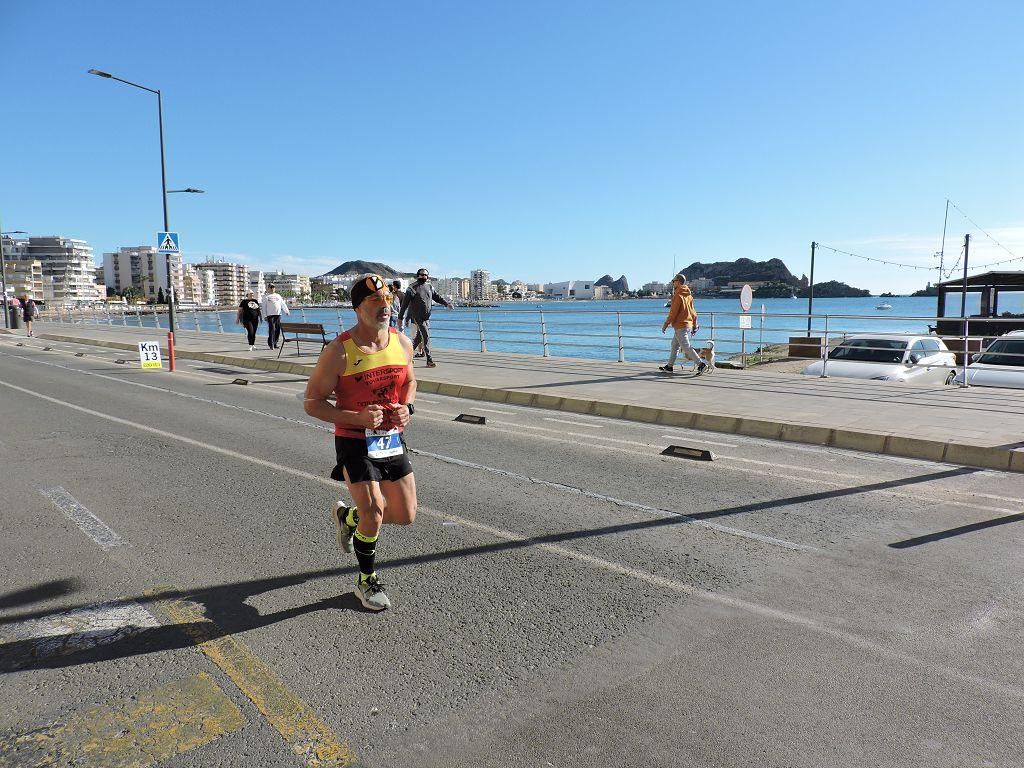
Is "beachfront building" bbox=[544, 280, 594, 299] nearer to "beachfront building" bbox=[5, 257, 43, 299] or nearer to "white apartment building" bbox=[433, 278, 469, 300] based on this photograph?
"white apartment building" bbox=[433, 278, 469, 300]

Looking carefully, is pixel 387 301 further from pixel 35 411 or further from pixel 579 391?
pixel 35 411

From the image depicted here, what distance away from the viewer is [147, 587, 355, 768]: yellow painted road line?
8.97 feet

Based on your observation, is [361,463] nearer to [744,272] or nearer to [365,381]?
[365,381]

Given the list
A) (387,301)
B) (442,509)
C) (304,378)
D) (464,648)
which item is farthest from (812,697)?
(304,378)

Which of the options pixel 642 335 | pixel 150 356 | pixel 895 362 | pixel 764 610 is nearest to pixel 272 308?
pixel 150 356

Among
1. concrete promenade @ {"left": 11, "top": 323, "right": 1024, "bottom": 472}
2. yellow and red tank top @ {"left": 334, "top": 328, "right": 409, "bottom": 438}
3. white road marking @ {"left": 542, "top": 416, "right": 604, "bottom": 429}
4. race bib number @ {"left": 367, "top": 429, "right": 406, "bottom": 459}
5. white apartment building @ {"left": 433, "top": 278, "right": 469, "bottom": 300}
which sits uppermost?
white apartment building @ {"left": 433, "top": 278, "right": 469, "bottom": 300}

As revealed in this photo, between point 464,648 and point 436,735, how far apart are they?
28.2 inches

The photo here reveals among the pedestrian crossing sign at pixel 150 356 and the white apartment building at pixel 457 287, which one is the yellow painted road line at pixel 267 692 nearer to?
the pedestrian crossing sign at pixel 150 356

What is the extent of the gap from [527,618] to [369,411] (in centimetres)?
137

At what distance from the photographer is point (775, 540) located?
5129mm

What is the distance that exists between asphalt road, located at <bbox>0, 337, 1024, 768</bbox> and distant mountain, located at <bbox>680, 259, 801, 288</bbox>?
135 metres

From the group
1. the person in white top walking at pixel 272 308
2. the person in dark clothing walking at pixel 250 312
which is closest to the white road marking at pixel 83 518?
the person in white top walking at pixel 272 308

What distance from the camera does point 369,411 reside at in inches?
150

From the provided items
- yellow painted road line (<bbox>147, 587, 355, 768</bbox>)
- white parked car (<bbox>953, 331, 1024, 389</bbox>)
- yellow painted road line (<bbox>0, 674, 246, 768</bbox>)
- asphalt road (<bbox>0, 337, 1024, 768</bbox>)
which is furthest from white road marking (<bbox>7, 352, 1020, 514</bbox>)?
white parked car (<bbox>953, 331, 1024, 389</bbox>)
